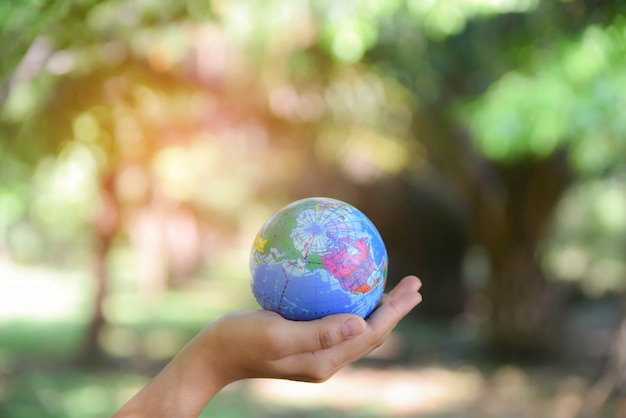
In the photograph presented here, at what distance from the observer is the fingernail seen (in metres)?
2.44

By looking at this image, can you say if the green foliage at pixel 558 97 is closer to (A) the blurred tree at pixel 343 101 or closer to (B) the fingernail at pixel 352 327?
(A) the blurred tree at pixel 343 101

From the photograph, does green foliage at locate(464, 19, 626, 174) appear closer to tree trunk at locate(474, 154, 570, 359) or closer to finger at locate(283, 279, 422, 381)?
finger at locate(283, 279, 422, 381)

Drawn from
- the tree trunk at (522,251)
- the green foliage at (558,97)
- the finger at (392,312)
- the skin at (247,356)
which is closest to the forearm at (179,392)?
the skin at (247,356)

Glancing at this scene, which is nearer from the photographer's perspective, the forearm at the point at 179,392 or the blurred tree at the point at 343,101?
the forearm at the point at 179,392

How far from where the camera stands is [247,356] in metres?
2.49

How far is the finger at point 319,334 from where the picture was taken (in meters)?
2.45

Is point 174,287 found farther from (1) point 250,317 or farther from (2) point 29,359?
(1) point 250,317

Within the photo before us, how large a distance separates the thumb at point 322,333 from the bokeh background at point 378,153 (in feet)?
6.26

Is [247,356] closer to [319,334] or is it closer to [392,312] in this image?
[319,334]

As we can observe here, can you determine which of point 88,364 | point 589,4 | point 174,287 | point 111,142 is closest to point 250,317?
point 589,4

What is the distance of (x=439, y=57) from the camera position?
10188 mm

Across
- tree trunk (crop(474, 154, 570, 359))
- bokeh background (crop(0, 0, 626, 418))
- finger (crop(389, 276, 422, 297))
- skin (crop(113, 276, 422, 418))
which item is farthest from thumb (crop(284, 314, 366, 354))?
tree trunk (crop(474, 154, 570, 359))

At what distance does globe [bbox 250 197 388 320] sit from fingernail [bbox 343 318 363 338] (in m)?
0.36

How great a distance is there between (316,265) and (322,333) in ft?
1.36
